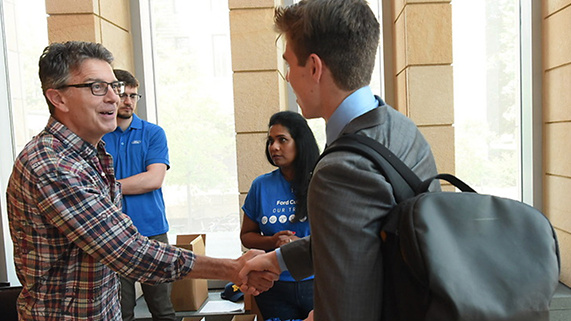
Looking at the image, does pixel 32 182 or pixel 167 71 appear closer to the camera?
pixel 32 182

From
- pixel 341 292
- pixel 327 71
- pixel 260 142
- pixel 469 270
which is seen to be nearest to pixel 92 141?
pixel 327 71

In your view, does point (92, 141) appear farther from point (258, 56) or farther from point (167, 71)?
point (167, 71)

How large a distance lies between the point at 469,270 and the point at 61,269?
3.71 ft

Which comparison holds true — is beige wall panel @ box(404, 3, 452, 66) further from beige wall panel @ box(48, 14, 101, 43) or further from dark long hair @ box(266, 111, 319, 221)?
beige wall panel @ box(48, 14, 101, 43)

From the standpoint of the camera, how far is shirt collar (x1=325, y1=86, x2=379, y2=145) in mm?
998

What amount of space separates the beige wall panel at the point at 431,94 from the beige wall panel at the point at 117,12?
2339mm

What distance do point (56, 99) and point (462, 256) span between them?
4.26 feet

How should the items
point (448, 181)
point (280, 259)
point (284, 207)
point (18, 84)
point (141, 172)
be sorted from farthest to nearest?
point (18, 84) → point (141, 172) → point (284, 207) → point (280, 259) → point (448, 181)

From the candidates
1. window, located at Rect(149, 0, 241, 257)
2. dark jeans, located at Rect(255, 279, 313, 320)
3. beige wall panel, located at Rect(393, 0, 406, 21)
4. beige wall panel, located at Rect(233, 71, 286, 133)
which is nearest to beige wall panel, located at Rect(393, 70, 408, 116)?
beige wall panel, located at Rect(393, 0, 406, 21)

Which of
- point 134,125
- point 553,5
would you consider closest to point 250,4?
point 134,125

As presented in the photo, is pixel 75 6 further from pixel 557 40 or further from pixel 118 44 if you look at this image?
pixel 557 40

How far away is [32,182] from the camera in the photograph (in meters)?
1.23

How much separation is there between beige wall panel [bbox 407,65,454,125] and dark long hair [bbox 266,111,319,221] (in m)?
1.12

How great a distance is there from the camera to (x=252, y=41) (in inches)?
131
